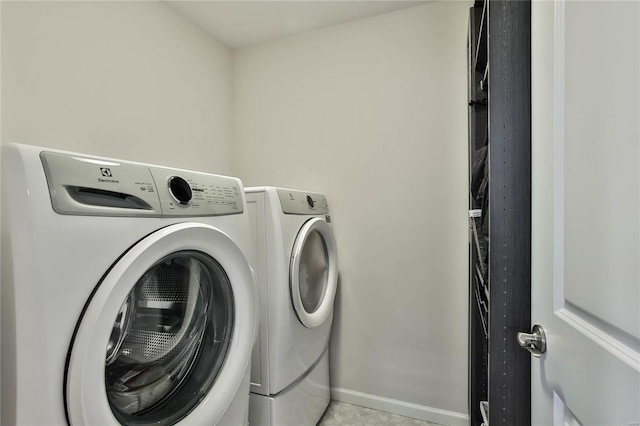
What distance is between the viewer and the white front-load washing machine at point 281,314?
134cm

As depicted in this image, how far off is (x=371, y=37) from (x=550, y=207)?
65.6 inches

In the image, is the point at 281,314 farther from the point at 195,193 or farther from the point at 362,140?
the point at 362,140

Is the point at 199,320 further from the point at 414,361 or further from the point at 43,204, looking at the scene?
the point at 414,361

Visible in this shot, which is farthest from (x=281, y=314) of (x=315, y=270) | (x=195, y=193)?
(x=195, y=193)

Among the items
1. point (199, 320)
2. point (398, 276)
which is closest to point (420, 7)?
point (398, 276)

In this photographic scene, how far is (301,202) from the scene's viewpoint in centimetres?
160

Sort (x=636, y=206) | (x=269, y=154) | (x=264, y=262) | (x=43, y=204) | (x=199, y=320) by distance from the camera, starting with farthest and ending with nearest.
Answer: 1. (x=269, y=154)
2. (x=264, y=262)
3. (x=199, y=320)
4. (x=43, y=204)
5. (x=636, y=206)

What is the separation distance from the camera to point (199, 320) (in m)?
1.03

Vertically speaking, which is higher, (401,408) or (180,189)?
(180,189)

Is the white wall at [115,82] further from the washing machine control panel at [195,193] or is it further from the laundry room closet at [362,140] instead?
the washing machine control panel at [195,193]

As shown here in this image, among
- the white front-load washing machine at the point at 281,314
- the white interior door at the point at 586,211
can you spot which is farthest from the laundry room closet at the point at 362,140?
the white interior door at the point at 586,211

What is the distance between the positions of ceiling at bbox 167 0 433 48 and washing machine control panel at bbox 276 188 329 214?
1.08 m

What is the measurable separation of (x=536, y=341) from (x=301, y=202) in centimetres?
113

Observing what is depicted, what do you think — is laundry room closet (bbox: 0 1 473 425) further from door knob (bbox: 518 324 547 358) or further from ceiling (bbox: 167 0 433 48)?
door knob (bbox: 518 324 547 358)
